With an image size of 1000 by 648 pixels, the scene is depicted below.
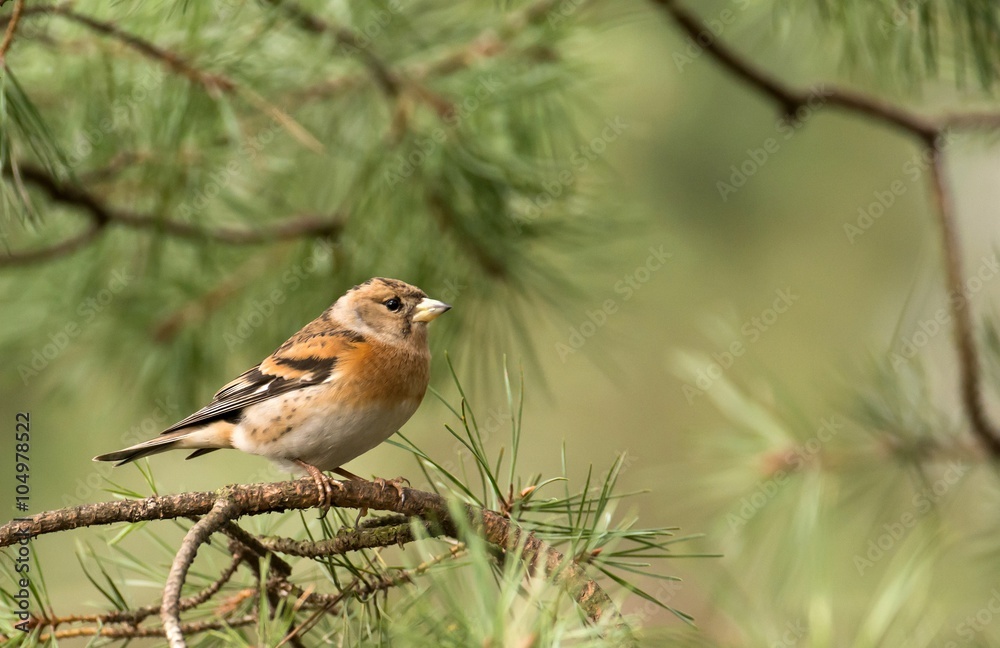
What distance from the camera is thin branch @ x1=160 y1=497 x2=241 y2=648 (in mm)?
1569

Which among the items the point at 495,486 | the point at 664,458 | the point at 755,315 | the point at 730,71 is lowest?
the point at 664,458

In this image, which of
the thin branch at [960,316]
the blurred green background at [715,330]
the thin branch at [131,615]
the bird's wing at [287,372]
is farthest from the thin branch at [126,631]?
the thin branch at [960,316]

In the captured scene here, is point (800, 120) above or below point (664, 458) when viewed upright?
above

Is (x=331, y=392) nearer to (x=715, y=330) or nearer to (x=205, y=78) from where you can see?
(x=205, y=78)

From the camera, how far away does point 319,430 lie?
3172mm

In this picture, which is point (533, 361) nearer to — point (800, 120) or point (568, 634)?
point (800, 120)

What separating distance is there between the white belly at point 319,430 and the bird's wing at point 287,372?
132 millimetres

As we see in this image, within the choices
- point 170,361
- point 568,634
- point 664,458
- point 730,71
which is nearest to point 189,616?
point 568,634

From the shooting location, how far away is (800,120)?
3.73 meters

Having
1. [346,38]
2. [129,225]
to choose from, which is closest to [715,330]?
[346,38]

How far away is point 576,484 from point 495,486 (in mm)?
6434

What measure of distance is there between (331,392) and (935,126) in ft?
7.40

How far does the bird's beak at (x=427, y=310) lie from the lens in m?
3.42

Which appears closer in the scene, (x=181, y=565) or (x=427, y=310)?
(x=181, y=565)
